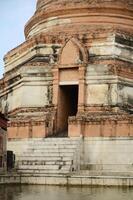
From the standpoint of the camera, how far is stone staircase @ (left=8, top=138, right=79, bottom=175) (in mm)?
18053

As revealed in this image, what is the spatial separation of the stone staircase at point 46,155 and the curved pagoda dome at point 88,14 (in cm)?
705

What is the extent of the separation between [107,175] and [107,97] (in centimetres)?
627

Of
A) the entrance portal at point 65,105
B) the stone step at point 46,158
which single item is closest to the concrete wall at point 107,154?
the stone step at point 46,158

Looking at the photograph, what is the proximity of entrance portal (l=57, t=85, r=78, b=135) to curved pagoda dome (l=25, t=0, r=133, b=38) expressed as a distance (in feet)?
11.2

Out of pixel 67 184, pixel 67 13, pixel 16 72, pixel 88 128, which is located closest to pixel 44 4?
pixel 67 13

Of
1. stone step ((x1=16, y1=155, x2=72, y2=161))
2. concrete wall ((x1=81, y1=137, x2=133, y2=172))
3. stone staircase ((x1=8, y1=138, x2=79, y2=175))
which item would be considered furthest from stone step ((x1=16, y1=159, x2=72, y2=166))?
concrete wall ((x1=81, y1=137, x2=133, y2=172))

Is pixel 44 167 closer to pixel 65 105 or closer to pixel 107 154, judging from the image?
pixel 107 154

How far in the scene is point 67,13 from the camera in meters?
26.5

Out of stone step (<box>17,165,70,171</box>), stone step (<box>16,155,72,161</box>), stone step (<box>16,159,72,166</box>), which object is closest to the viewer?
stone step (<box>17,165,70,171</box>)

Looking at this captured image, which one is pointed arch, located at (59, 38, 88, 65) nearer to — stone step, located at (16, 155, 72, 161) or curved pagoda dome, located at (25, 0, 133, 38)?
curved pagoda dome, located at (25, 0, 133, 38)

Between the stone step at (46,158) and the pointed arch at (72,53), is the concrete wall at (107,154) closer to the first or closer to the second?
the stone step at (46,158)

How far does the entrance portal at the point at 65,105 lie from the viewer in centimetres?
2277

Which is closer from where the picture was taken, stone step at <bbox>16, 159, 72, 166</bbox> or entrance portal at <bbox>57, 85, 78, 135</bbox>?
stone step at <bbox>16, 159, 72, 166</bbox>

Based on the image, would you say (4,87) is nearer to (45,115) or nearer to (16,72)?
(16,72)
